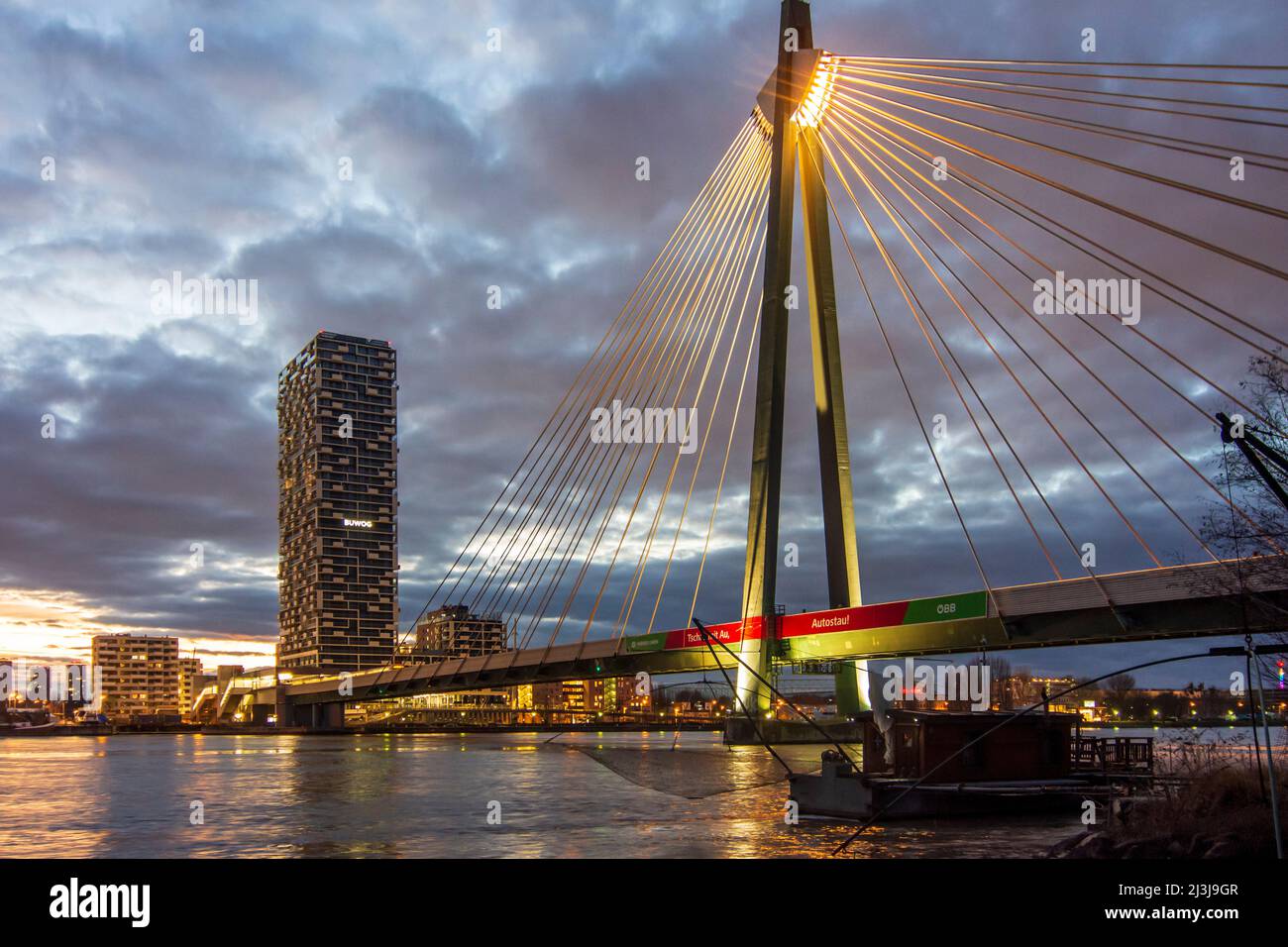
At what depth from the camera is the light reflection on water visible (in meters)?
29.0

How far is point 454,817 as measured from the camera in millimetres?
38031

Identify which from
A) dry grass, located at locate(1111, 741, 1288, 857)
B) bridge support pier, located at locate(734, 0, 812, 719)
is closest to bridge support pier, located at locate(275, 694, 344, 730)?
bridge support pier, located at locate(734, 0, 812, 719)

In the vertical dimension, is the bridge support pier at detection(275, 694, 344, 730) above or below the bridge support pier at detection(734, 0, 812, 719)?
below

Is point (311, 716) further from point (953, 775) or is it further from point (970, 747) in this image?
point (970, 747)

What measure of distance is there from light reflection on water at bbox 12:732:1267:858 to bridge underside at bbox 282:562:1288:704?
20.7 ft

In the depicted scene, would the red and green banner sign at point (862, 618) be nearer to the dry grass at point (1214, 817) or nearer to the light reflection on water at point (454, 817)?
the light reflection on water at point (454, 817)

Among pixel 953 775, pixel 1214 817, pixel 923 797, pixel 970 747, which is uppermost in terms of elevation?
pixel 1214 817

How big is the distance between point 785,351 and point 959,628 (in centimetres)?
1902

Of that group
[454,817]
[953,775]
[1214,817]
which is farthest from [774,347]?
[1214,817]

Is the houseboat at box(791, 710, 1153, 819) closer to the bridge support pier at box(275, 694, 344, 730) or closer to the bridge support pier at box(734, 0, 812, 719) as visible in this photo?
the bridge support pier at box(734, 0, 812, 719)

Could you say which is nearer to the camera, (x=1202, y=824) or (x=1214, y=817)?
(x=1202, y=824)
